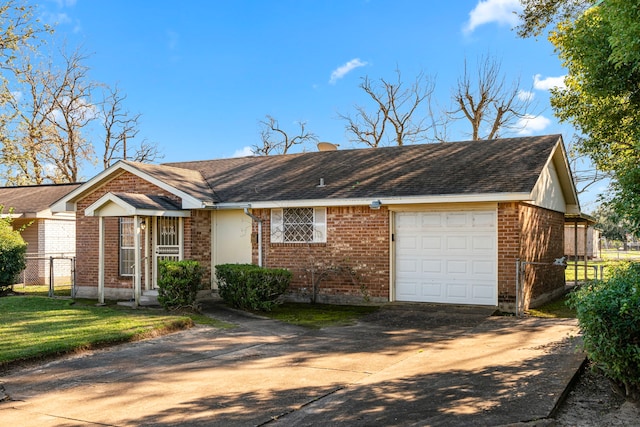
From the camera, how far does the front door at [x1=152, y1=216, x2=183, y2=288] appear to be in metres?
14.3

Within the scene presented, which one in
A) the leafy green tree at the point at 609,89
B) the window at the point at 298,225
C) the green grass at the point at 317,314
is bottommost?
the green grass at the point at 317,314

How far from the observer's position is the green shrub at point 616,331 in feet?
16.7

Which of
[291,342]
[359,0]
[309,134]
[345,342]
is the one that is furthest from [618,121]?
[309,134]

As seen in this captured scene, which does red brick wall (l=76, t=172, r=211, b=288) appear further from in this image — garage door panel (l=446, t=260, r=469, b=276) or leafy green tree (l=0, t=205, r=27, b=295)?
garage door panel (l=446, t=260, r=469, b=276)

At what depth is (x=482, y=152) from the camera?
1446cm

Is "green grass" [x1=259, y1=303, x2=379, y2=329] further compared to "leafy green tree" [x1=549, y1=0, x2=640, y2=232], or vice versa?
"green grass" [x1=259, y1=303, x2=379, y2=329]

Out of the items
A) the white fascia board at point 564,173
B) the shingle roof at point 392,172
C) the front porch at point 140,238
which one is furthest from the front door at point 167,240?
the white fascia board at point 564,173

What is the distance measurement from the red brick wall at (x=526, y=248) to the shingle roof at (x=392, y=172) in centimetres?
81

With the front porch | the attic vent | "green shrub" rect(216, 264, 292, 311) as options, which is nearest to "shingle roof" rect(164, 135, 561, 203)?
the front porch

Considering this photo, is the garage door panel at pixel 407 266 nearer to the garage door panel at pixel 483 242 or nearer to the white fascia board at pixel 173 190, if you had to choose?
the garage door panel at pixel 483 242

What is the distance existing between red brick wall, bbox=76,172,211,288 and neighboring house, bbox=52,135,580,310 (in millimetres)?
35

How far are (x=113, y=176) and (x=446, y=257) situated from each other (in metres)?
9.56

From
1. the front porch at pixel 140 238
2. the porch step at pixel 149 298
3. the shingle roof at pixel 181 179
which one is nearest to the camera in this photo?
the front porch at pixel 140 238

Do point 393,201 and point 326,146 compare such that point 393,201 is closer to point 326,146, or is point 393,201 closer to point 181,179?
point 181,179
